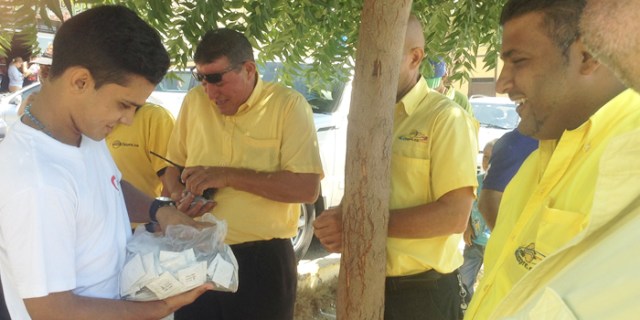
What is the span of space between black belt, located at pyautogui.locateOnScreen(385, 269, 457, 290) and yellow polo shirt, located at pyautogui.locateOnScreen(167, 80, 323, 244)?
0.76 m

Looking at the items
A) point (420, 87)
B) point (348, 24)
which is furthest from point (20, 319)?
point (348, 24)

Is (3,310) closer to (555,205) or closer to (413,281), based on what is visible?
(413,281)

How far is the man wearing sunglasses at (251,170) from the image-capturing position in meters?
2.70

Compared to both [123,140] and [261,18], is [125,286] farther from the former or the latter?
[123,140]

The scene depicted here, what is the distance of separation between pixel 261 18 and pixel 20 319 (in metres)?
1.37

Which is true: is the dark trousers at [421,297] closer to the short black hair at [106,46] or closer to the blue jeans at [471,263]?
the short black hair at [106,46]

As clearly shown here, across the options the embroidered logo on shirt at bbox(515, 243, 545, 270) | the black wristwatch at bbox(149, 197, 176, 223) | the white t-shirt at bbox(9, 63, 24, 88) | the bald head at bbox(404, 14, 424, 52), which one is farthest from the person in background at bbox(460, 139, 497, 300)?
the white t-shirt at bbox(9, 63, 24, 88)

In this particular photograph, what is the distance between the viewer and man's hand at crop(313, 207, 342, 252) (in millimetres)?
2072

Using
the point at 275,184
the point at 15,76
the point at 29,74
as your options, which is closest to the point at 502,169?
the point at 275,184

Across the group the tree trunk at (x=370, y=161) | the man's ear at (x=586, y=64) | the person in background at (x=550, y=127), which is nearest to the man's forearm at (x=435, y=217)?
the tree trunk at (x=370, y=161)

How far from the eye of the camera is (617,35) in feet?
2.92

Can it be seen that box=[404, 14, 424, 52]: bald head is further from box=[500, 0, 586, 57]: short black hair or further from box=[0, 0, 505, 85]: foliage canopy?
box=[500, 0, 586, 57]: short black hair

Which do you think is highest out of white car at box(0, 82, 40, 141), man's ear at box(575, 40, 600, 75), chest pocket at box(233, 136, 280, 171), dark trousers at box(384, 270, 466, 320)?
man's ear at box(575, 40, 600, 75)

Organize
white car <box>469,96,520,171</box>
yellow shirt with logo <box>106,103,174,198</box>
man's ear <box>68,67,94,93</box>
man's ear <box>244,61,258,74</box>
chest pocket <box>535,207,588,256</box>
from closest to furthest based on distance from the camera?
chest pocket <box>535,207,588,256</box>, man's ear <box>68,67,94,93</box>, man's ear <box>244,61,258,74</box>, yellow shirt with logo <box>106,103,174,198</box>, white car <box>469,96,520,171</box>
